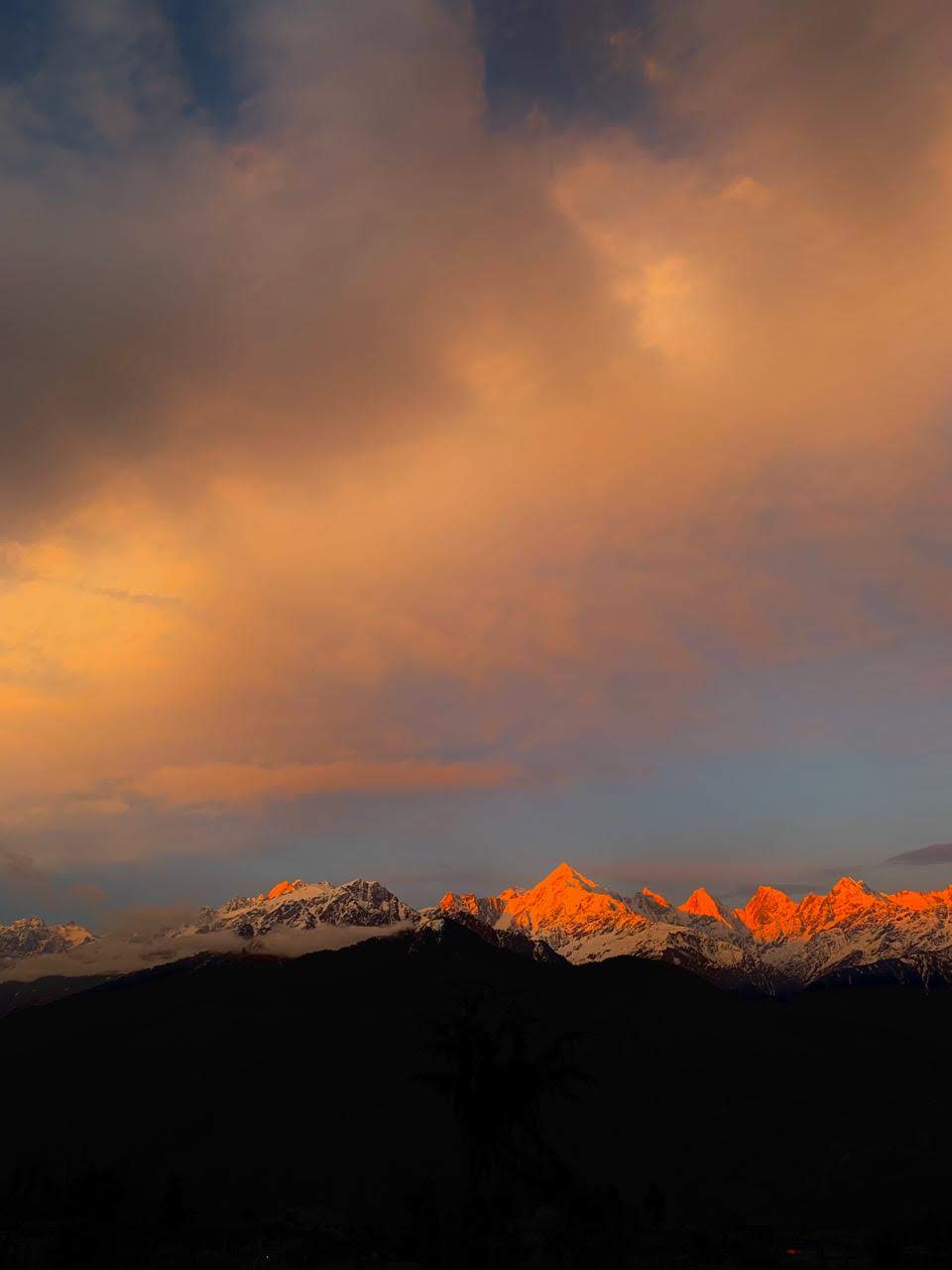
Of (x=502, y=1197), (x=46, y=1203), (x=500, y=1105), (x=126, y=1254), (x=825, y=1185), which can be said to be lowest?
(x=825, y=1185)

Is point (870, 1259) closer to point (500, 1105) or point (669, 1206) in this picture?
point (500, 1105)

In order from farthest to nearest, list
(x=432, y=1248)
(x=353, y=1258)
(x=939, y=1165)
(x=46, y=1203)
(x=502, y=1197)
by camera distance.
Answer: (x=939, y=1165), (x=46, y=1203), (x=353, y=1258), (x=432, y=1248), (x=502, y=1197)

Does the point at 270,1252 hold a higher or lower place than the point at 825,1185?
higher

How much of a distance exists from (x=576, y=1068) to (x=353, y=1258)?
167ft

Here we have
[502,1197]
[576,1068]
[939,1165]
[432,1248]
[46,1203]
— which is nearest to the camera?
[576,1068]

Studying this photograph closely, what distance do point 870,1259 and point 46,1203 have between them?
112 metres

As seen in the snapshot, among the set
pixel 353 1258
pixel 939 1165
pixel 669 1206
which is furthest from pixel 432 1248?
pixel 939 1165

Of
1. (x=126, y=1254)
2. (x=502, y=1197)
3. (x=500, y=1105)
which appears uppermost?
(x=500, y=1105)

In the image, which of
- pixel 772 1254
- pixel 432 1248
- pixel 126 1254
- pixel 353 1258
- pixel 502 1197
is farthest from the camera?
pixel 353 1258

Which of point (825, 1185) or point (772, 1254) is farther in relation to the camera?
point (825, 1185)

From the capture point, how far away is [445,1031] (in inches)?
1478

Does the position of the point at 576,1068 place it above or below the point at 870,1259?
above

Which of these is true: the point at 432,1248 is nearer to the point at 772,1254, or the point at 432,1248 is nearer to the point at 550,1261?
the point at 550,1261

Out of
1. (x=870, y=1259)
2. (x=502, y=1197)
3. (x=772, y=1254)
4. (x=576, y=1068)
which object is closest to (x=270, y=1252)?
(x=772, y=1254)
